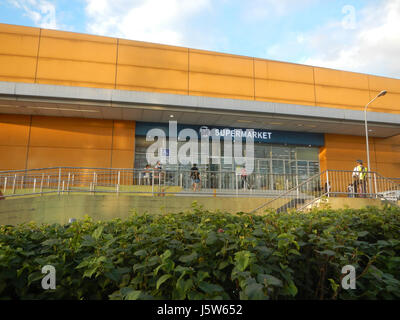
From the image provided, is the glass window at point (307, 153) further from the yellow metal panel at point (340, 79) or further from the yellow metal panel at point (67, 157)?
the yellow metal panel at point (67, 157)

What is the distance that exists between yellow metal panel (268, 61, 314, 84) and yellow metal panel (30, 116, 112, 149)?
1258cm

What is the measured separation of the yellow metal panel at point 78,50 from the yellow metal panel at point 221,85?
223 inches

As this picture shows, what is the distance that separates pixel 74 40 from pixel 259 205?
628 inches

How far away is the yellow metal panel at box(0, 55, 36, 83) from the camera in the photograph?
18.6m

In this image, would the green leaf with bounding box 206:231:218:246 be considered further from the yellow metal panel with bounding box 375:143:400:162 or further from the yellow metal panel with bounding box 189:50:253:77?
the yellow metal panel with bounding box 375:143:400:162

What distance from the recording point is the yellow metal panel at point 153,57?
66.0 ft

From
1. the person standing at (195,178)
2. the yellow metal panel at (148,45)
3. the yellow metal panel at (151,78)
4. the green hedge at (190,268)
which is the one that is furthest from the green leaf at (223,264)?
the yellow metal panel at (148,45)

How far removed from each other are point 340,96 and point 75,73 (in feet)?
64.4

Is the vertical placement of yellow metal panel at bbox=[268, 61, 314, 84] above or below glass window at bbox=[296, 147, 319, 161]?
above

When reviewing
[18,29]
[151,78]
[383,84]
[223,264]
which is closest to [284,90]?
[383,84]

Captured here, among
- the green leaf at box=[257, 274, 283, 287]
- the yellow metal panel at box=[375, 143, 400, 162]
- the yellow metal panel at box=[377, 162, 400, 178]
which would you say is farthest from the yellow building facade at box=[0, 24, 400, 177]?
the green leaf at box=[257, 274, 283, 287]

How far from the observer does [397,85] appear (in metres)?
25.5

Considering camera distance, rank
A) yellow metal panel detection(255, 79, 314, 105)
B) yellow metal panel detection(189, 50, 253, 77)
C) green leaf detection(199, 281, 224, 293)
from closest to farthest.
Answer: green leaf detection(199, 281, 224, 293) → yellow metal panel detection(189, 50, 253, 77) → yellow metal panel detection(255, 79, 314, 105)

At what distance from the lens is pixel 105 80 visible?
19.5m
